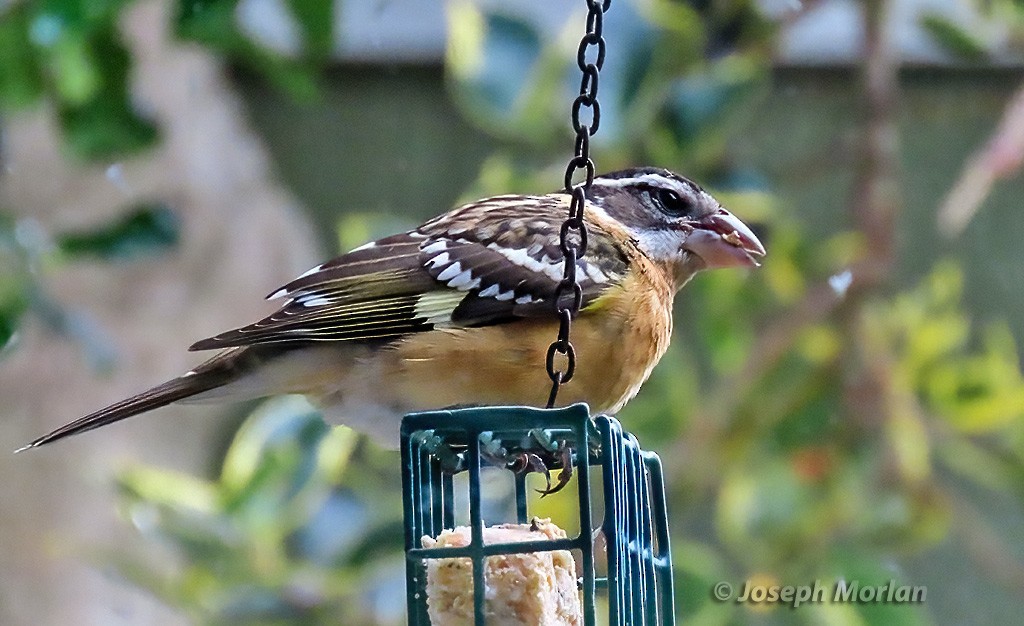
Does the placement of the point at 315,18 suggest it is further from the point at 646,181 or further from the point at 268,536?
the point at 268,536

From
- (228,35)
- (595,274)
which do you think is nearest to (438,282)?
(595,274)

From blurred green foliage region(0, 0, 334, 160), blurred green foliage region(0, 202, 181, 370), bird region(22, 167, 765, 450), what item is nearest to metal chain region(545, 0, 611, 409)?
bird region(22, 167, 765, 450)

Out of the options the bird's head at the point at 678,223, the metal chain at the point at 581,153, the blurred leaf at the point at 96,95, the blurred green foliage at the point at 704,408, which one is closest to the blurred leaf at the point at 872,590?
the blurred green foliage at the point at 704,408

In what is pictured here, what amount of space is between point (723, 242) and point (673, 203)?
0.15 m

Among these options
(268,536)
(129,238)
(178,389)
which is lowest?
(268,536)

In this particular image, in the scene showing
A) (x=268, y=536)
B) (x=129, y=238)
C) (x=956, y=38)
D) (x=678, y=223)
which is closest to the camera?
(x=678, y=223)

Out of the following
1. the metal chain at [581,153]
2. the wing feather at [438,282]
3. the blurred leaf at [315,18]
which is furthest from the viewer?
the blurred leaf at [315,18]

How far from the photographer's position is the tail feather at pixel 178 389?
2072 millimetres

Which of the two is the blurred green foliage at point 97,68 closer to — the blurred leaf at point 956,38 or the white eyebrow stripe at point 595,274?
the white eyebrow stripe at point 595,274

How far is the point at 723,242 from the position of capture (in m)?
2.46

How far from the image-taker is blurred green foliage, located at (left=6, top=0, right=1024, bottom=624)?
3.02 m

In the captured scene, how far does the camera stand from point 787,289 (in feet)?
11.5

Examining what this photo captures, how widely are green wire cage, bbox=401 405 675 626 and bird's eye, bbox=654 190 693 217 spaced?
2.24ft

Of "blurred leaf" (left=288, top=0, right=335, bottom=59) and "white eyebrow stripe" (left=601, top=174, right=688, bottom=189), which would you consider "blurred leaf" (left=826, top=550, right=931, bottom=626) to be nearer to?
"white eyebrow stripe" (left=601, top=174, right=688, bottom=189)
